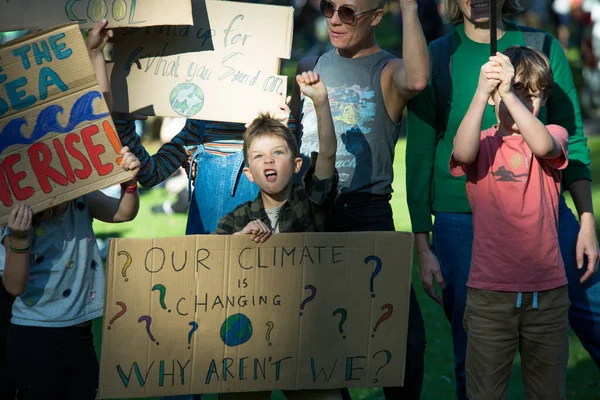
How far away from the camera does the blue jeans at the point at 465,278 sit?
368cm

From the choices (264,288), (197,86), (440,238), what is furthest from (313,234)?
(197,86)

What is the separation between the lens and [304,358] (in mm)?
Answer: 3369

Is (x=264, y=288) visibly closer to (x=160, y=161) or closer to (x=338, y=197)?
(x=338, y=197)

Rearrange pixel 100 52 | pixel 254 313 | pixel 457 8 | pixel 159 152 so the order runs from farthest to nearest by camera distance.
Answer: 1. pixel 159 152
2. pixel 457 8
3. pixel 100 52
4. pixel 254 313

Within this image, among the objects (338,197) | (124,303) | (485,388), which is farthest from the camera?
(338,197)

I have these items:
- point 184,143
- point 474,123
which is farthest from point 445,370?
point 474,123

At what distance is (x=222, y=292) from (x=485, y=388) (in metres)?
1.05

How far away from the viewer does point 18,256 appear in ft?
11.0

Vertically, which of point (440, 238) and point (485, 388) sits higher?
point (440, 238)

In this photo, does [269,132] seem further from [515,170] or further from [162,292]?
[515,170]

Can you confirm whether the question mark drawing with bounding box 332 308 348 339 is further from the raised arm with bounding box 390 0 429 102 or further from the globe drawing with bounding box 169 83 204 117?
the globe drawing with bounding box 169 83 204 117

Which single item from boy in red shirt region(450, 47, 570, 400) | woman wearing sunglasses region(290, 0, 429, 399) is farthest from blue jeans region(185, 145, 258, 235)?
boy in red shirt region(450, 47, 570, 400)

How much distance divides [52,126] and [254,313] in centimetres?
101

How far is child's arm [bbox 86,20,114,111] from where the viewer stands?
3.67 meters
